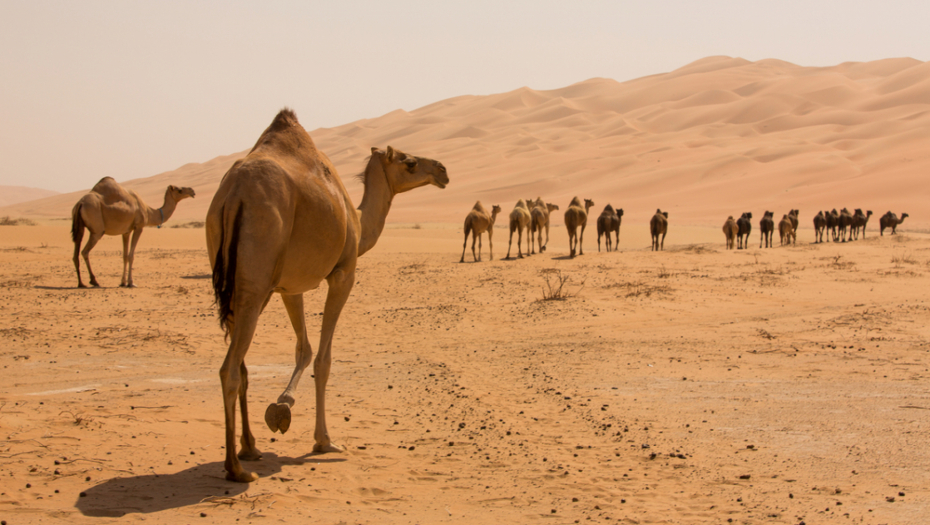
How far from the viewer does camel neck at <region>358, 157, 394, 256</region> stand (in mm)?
7422

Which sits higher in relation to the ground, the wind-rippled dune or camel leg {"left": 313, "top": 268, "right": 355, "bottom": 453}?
the wind-rippled dune

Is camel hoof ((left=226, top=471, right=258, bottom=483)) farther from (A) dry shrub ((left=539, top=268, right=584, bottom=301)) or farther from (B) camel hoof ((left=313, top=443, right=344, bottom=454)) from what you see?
(A) dry shrub ((left=539, top=268, right=584, bottom=301))

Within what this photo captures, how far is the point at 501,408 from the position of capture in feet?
25.5

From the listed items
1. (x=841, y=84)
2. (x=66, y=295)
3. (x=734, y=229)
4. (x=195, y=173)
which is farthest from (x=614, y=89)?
(x=66, y=295)

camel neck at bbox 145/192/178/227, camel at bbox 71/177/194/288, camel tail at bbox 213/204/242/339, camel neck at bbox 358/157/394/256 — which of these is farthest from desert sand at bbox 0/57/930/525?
camel neck at bbox 358/157/394/256

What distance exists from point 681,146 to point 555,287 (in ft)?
263

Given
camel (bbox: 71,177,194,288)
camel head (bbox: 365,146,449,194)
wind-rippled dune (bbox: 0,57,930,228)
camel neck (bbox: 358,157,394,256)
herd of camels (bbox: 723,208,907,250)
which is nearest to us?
camel neck (bbox: 358,157,394,256)

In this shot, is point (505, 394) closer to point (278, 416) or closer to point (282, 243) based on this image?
point (278, 416)

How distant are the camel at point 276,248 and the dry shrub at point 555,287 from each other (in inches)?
328

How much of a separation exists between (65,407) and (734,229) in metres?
30.1

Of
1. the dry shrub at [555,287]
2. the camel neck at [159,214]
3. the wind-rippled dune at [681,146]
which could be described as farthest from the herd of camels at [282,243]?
the wind-rippled dune at [681,146]

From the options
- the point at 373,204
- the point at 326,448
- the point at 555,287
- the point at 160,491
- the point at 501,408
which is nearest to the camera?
the point at 160,491

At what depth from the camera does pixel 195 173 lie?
148 m

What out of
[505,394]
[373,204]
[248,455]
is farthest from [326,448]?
[505,394]
